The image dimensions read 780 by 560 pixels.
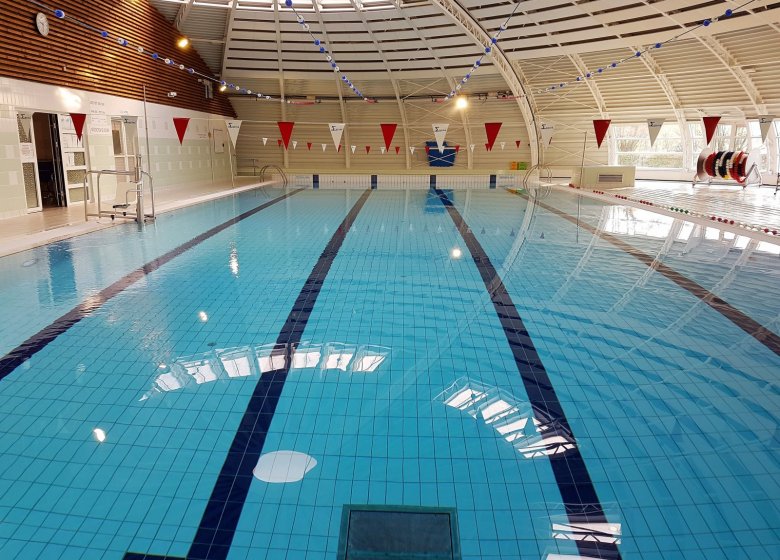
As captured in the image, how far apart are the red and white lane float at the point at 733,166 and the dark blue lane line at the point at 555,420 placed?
12.7 meters

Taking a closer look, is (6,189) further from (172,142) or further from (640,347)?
(640,347)

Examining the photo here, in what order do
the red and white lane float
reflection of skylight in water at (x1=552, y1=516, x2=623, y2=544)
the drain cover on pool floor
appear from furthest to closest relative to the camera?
the red and white lane float
reflection of skylight in water at (x1=552, y1=516, x2=623, y2=544)
the drain cover on pool floor

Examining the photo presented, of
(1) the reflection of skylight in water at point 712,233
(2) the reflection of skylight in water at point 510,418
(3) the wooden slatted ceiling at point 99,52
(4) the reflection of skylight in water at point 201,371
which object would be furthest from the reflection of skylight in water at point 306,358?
(3) the wooden slatted ceiling at point 99,52

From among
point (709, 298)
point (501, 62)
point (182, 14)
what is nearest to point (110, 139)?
point (182, 14)

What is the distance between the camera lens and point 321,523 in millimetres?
2117

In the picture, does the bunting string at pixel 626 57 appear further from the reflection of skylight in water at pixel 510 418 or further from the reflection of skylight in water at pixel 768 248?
the reflection of skylight in water at pixel 510 418

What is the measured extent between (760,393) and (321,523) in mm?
2540

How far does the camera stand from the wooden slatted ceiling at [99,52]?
9185 millimetres

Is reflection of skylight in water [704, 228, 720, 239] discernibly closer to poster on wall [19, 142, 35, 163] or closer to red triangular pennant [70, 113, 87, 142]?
red triangular pennant [70, 113, 87, 142]

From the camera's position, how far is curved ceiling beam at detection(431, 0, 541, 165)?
14459mm

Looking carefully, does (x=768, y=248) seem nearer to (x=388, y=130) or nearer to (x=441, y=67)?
(x=388, y=130)

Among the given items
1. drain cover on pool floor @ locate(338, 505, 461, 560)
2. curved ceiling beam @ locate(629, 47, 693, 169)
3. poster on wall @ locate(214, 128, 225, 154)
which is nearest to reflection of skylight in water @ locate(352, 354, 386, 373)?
drain cover on pool floor @ locate(338, 505, 461, 560)

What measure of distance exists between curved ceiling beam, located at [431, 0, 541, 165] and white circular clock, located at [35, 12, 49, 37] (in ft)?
28.2

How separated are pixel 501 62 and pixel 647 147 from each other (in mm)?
6831
